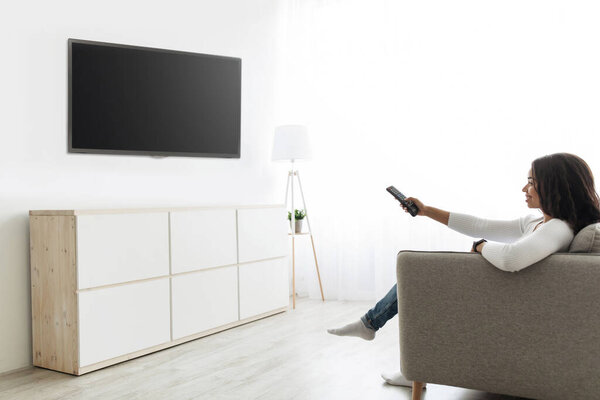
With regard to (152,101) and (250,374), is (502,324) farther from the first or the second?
(152,101)

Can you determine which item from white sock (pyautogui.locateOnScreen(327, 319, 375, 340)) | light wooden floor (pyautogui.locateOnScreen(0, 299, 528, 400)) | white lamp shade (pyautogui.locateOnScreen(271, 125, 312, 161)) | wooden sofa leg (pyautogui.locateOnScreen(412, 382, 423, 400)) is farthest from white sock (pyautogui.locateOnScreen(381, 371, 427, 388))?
white lamp shade (pyautogui.locateOnScreen(271, 125, 312, 161))

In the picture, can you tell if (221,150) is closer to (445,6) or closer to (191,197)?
(191,197)

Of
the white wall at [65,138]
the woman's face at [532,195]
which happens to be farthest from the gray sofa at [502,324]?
the white wall at [65,138]

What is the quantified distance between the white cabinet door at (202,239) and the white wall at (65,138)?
18.5 inches

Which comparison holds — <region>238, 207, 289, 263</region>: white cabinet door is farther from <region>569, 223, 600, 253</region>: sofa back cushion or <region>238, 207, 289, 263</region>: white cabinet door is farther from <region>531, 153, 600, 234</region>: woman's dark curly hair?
<region>569, 223, 600, 253</region>: sofa back cushion

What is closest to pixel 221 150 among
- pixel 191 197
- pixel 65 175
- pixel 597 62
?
pixel 191 197

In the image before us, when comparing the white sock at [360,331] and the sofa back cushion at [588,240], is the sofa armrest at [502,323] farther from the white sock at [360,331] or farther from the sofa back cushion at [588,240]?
the white sock at [360,331]

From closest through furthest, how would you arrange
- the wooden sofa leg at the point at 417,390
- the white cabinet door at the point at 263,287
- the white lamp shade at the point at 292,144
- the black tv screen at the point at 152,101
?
the wooden sofa leg at the point at 417,390 → the black tv screen at the point at 152,101 → the white cabinet door at the point at 263,287 → the white lamp shade at the point at 292,144

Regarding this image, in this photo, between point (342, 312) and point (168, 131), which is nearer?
point (168, 131)

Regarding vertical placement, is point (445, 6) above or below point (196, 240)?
above

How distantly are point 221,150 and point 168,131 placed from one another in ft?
1.56

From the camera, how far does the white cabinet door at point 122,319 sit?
2.75 meters

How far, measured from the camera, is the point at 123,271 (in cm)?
293

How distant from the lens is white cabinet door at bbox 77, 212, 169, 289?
2750mm
